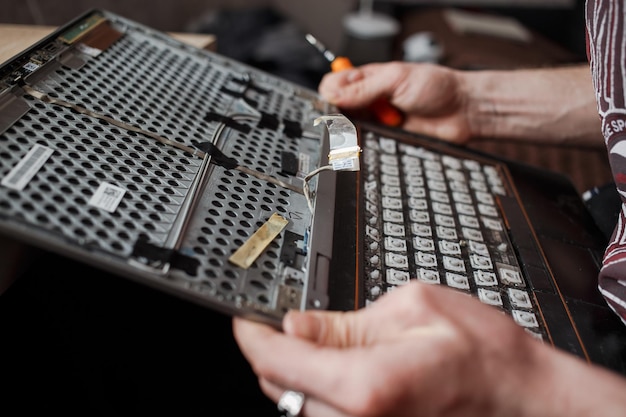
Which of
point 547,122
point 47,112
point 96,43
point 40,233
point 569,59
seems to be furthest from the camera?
point 569,59

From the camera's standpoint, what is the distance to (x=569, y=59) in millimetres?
1824

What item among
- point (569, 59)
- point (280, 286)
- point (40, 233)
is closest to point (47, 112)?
point (40, 233)

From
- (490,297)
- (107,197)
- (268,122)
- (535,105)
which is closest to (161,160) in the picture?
(107,197)

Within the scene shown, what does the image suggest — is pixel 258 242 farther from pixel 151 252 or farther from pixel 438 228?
pixel 438 228

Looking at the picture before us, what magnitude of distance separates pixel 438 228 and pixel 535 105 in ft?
1.67

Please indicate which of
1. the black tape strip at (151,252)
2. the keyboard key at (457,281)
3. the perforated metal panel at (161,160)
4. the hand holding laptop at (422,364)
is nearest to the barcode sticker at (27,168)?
the perforated metal panel at (161,160)

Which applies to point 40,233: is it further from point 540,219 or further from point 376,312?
point 540,219

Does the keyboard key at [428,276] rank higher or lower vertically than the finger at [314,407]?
lower

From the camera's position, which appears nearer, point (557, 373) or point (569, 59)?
point (557, 373)

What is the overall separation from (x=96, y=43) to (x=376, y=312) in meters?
0.56

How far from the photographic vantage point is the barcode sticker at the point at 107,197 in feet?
1.52

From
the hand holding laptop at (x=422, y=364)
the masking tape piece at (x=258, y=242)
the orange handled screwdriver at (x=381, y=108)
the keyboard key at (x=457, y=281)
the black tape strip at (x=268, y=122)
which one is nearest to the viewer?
the hand holding laptop at (x=422, y=364)

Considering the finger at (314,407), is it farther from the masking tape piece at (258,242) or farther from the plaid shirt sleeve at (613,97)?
the plaid shirt sleeve at (613,97)

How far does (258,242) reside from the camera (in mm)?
518
